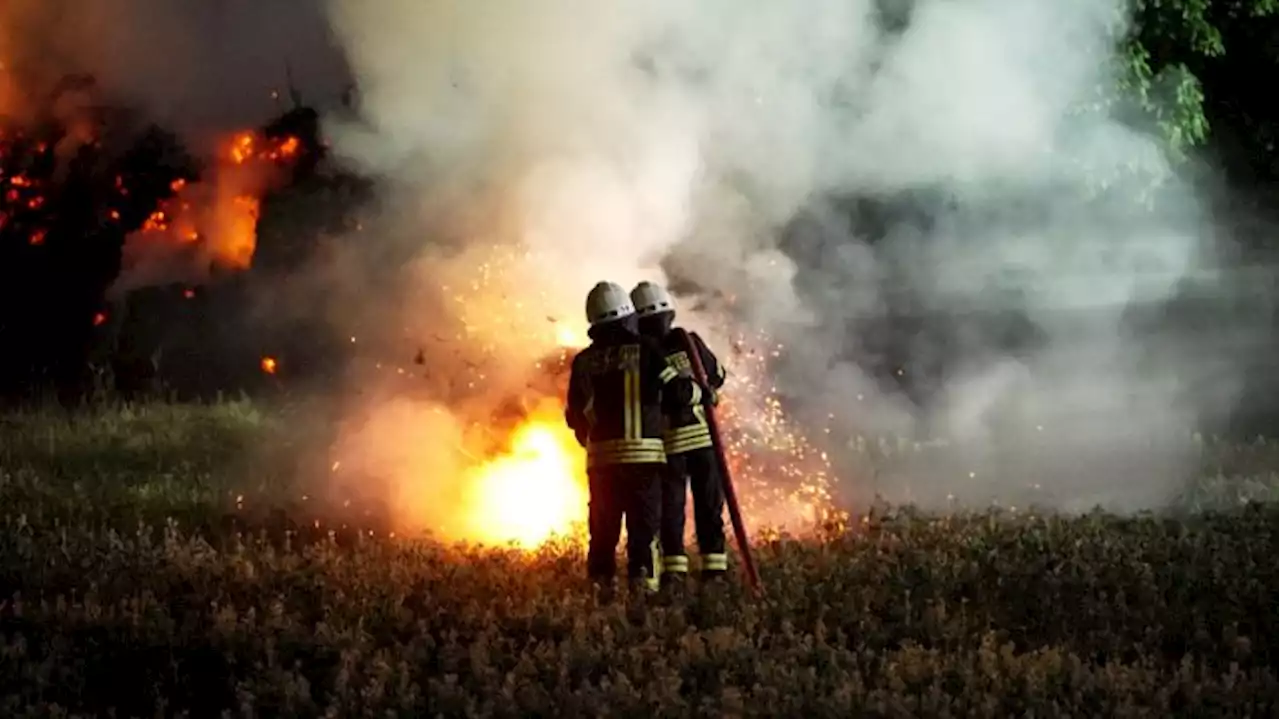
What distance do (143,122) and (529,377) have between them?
18.1 ft

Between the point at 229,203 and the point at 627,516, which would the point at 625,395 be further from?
the point at 229,203

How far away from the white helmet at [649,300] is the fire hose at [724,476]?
162mm

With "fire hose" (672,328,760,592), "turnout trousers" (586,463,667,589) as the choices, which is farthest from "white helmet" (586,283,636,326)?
"turnout trousers" (586,463,667,589)

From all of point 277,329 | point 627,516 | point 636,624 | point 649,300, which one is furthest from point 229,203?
point 636,624

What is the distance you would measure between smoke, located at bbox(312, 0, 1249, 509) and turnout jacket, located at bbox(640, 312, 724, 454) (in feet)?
7.75

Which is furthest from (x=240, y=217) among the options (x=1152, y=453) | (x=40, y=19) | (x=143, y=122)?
(x=1152, y=453)

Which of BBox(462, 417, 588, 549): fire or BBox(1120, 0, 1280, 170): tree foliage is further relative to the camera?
BBox(1120, 0, 1280, 170): tree foliage

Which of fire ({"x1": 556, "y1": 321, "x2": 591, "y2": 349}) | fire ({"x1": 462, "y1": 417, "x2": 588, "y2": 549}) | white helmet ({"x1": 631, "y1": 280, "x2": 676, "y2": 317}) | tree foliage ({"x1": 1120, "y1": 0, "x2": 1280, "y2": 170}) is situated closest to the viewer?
white helmet ({"x1": 631, "y1": 280, "x2": 676, "y2": 317})

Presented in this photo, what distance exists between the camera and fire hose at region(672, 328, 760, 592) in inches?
352

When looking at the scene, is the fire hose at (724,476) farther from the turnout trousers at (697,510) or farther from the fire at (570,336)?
the fire at (570,336)

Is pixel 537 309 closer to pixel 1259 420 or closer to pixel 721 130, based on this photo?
pixel 721 130

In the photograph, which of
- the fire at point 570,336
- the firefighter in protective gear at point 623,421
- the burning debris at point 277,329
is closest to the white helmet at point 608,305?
the firefighter in protective gear at point 623,421

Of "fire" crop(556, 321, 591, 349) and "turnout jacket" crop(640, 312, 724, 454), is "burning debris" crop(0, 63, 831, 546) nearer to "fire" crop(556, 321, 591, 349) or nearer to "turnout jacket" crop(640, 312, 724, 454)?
"fire" crop(556, 321, 591, 349)

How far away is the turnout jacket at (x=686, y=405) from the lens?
9.16m
